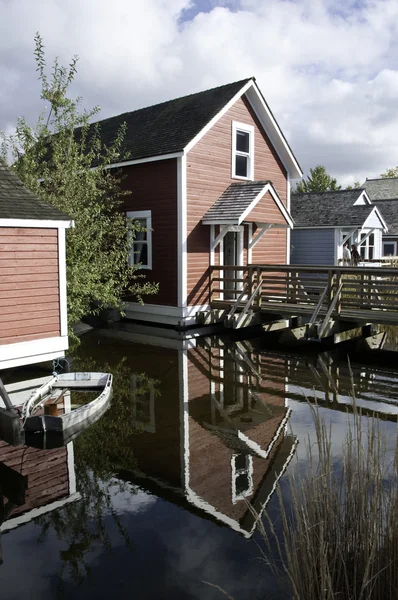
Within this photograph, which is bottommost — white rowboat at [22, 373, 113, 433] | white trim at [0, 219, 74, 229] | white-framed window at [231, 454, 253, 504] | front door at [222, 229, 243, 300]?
white-framed window at [231, 454, 253, 504]

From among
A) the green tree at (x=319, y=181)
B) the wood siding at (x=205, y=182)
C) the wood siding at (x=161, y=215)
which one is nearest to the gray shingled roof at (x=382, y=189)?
the green tree at (x=319, y=181)

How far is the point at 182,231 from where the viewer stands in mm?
15125

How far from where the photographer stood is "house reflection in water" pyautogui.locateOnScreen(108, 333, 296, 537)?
5.52m

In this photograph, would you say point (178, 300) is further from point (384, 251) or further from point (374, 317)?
point (384, 251)

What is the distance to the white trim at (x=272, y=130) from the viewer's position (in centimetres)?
1692

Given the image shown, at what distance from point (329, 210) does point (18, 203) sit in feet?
63.2

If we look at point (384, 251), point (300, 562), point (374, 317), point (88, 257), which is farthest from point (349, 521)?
point (384, 251)

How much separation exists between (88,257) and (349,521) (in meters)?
10.9

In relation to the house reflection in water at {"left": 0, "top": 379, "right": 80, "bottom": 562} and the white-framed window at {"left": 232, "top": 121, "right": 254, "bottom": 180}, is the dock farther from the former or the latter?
the house reflection in water at {"left": 0, "top": 379, "right": 80, "bottom": 562}

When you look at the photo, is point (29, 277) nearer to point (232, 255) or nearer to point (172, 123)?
point (172, 123)

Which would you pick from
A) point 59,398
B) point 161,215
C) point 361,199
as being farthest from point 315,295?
point 361,199

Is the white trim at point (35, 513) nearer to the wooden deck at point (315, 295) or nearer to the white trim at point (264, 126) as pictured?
the wooden deck at point (315, 295)

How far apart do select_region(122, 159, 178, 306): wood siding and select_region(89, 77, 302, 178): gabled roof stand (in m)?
0.52

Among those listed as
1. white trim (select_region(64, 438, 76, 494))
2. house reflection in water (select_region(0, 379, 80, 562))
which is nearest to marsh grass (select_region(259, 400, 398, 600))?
house reflection in water (select_region(0, 379, 80, 562))
